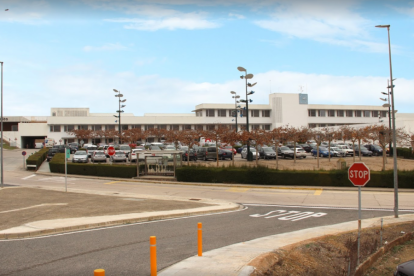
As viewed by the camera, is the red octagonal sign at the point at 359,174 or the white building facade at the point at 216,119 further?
the white building facade at the point at 216,119

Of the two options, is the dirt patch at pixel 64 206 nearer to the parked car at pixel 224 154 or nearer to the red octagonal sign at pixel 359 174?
the red octagonal sign at pixel 359 174

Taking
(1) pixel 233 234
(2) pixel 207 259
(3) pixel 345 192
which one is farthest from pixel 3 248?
(3) pixel 345 192

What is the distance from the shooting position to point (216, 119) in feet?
289

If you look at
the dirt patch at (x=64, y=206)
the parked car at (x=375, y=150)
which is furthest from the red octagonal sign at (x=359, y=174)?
the parked car at (x=375, y=150)

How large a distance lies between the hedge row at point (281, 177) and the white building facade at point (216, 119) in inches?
→ 1897

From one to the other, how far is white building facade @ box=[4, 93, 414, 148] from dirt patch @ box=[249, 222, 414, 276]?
68075 millimetres

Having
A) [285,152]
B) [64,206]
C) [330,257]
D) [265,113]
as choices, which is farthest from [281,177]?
[265,113]

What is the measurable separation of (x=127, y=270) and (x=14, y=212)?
10633mm

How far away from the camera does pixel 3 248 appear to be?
10336mm

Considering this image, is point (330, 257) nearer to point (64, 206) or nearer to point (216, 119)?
point (64, 206)

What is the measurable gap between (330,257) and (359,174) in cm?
238

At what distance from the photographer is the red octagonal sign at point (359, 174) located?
10.2m

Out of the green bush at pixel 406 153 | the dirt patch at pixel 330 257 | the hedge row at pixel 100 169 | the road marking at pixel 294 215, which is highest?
the green bush at pixel 406 153

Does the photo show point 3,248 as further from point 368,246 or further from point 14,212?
point 368,246
